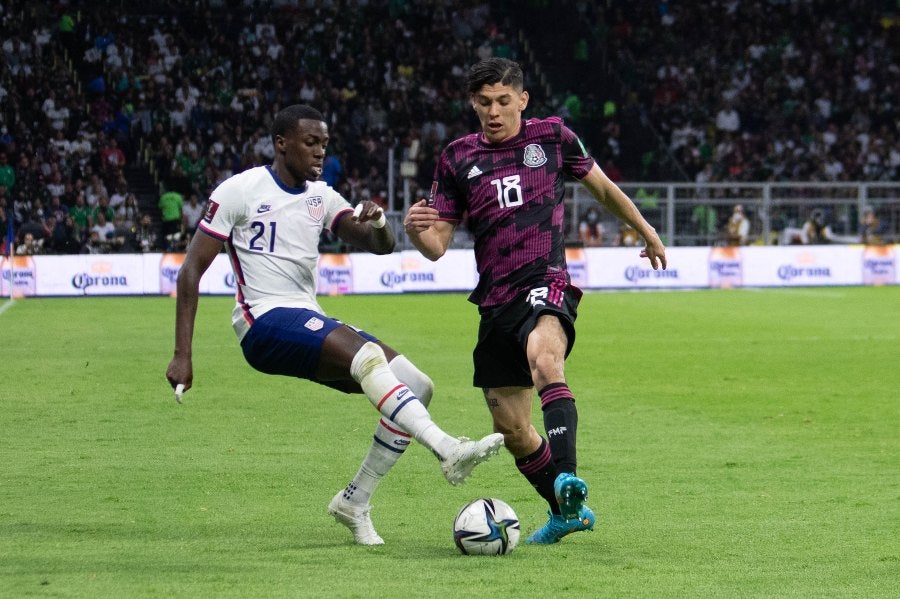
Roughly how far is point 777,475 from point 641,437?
1.87m

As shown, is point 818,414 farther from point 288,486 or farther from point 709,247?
point 709,247

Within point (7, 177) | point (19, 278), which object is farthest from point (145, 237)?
point (19, 278)

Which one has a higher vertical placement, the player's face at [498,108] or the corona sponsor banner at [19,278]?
the player's face at [498,108]

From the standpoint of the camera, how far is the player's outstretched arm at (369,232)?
6785 millimetres

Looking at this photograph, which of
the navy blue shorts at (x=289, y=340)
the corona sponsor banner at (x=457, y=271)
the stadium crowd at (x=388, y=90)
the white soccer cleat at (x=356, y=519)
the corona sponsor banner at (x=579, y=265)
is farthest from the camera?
the stadium crowd at (x=388, y=90)

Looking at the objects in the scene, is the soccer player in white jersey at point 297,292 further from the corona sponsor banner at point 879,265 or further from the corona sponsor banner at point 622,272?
the corona sponsor banner at point 879,265

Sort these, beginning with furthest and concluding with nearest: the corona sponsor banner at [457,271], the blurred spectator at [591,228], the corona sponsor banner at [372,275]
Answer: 1. the blurred spectator at [591,228]
2. the corona sponsor banner at [372,275]
3. the corona sponsor banner at [457,271]

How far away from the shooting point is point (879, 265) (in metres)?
29.7

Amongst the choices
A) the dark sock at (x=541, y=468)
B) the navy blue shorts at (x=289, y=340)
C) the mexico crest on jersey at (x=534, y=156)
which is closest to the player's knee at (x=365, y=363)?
the navy blue shorts at (x=289, y=340)

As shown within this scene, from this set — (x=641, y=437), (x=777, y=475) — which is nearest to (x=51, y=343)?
(x=641, y=437)

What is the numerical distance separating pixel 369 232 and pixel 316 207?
0.93 feet

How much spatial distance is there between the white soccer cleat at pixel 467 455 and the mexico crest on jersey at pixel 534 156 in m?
1.55

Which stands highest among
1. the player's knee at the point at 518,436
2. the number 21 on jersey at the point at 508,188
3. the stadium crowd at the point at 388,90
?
the stadium crowd at the point at 388,90

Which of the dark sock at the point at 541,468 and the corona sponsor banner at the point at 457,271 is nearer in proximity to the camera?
the dark sock at the point at 541,468
